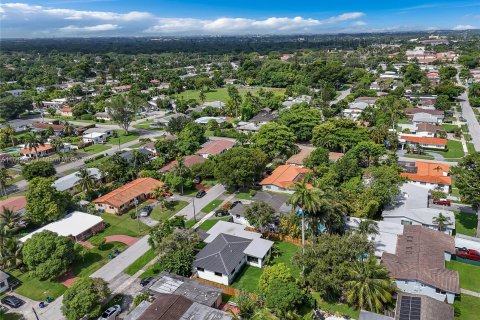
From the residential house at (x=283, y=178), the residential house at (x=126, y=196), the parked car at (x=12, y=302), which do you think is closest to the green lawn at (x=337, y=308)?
the residential house at (x=283, y=178)

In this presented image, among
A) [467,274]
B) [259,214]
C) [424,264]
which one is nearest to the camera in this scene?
[424,264]

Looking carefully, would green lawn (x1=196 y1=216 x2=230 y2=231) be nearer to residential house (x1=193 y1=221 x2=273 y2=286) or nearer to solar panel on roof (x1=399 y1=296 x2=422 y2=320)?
residential house (x1=193 y1=221 x2=273 y2=286)

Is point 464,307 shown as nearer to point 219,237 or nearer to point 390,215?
point 390,215

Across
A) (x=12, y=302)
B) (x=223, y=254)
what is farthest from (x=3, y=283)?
(x=223, y=254)

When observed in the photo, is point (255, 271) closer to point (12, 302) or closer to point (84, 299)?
point (84, 299)

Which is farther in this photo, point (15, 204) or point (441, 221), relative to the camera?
point (15, 204)

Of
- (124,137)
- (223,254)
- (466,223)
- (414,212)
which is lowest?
(466,223)

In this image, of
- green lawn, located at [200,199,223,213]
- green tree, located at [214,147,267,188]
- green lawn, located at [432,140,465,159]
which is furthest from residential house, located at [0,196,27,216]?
green lawn, located at [432,140,465,159]
